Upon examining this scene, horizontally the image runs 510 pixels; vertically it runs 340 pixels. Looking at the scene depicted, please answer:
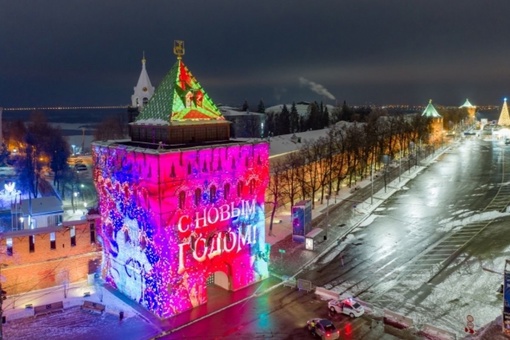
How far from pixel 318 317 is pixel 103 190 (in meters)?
17.2

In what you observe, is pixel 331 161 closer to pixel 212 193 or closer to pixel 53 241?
pixel 212 193

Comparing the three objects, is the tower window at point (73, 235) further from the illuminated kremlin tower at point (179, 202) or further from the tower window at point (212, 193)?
the tower window at point (212, 193)

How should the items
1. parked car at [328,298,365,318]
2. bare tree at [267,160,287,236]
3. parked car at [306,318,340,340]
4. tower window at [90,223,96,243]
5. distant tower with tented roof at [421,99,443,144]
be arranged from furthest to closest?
distant tower with tented roof at [421,99,443,144]
bare tree at [267,160,287,236]
tower window at [90,223,96,243]
parked car at [328,298,365,318]
parked car at [306,318,340,340]

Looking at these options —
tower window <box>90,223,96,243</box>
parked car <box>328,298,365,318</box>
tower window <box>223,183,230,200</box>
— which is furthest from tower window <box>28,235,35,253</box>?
parked car <box>328,298,365,318</box>

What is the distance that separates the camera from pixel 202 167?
31.5m

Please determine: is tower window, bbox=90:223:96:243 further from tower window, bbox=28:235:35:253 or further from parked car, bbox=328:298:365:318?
parked car, bbox=328:298:365:318

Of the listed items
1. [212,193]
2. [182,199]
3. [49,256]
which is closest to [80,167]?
[49,256]

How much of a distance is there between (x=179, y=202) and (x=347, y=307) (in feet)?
40.8

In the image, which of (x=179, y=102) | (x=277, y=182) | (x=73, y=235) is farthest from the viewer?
(x=277, y=182)

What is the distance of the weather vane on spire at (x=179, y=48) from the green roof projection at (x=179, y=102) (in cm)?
40

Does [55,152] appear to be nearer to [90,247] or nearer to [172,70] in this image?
[90,247]

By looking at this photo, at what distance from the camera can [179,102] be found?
3192cm

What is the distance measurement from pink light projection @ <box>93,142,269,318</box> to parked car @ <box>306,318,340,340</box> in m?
7.94

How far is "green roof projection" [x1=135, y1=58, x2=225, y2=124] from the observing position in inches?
1251
